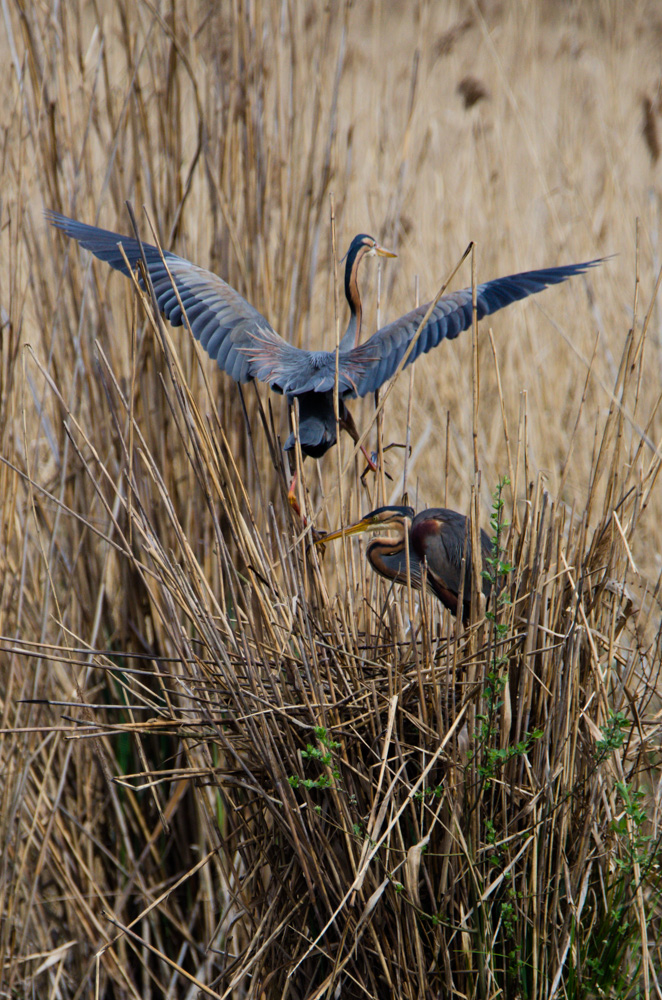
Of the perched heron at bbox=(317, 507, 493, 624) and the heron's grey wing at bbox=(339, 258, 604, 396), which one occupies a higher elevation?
the heron's grey wing at bbox=(339, 258, 604, 396)

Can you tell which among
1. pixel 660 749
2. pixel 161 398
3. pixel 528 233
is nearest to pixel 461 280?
pixel 528 233

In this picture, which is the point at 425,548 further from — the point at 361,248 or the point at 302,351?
the point at 361,248

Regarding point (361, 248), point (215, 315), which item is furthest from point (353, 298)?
point (215, 315)

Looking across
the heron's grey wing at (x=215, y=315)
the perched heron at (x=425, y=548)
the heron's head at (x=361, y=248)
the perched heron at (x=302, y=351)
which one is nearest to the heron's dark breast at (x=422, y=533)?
the perched heron at (x=425, y=548)

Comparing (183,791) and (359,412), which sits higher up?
(359,412)

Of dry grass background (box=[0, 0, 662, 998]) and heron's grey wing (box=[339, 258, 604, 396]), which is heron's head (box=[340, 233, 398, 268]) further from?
dry grass background (box=[0, 0, 662, 998])

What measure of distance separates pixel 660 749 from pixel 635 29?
8.77ft

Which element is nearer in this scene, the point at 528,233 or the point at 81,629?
the point at 81,629

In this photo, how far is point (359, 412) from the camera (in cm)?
204

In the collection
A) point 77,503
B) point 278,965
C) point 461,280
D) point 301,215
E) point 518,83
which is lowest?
point 278,965

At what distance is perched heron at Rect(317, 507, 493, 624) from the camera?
1.15 meters

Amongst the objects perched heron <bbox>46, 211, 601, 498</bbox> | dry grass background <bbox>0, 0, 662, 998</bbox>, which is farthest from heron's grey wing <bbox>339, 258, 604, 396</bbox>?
dry grass background <bbox>0, 0, 662, 998</bbox>

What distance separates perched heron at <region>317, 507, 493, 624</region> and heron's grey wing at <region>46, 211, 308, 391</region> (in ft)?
0.80

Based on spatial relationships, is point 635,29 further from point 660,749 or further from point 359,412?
point 660,749
